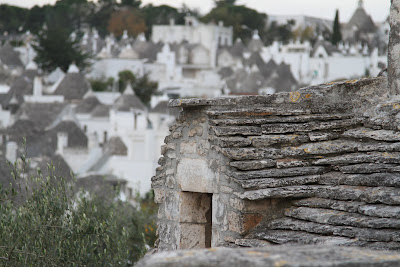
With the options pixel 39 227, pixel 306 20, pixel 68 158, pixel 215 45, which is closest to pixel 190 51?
pixel 215 45

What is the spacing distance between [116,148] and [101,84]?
31.2 meters

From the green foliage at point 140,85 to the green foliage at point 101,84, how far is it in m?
1.07

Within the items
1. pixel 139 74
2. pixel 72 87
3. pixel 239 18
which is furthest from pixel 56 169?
pixel 239 18

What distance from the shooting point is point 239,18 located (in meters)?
94.2

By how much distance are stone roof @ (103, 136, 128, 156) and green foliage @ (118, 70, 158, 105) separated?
88.8 ft

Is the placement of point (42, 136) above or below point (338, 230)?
below

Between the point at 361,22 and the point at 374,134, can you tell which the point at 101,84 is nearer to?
the point at 361,22

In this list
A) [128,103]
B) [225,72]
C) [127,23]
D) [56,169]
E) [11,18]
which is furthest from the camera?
[127,23]

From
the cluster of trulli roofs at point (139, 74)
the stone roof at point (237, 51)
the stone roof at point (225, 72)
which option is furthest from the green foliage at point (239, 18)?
the stone roof at point (225, 72)

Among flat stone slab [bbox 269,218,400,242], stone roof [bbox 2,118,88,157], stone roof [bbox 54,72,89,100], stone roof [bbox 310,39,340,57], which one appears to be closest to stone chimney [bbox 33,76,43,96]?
stone roof [bbox 54,72,89,100]

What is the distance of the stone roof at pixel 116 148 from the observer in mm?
34625

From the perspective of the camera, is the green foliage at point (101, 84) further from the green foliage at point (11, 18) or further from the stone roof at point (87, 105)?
the green foliage at point (11, 18)

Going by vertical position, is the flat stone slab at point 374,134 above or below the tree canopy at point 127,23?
below

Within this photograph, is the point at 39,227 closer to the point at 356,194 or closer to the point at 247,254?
the point at 356,194
